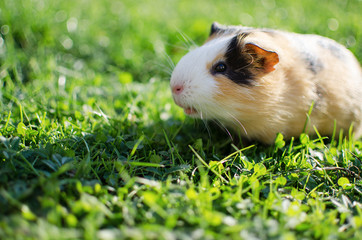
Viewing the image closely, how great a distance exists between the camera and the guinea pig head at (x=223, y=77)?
2.62 meters

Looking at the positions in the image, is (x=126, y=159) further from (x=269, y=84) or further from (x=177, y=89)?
(x=269, y=84)

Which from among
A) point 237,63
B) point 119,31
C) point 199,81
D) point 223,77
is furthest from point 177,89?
point 119,31

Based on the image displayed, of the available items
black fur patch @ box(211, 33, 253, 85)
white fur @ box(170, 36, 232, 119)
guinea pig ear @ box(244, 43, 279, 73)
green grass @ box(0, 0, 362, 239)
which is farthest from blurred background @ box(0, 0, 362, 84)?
guinea pig ear @ box(244, 43, 279, 73)

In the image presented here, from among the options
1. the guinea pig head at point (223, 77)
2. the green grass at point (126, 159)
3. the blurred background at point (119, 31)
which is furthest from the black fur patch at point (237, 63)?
the blurred background at point (119, 31)

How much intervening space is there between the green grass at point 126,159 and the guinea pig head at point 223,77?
0.37 m

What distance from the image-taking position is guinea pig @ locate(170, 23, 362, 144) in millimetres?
2650

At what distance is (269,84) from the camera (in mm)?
2744

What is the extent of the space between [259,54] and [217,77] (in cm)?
39

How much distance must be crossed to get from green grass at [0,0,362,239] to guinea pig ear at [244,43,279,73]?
2.08 ft

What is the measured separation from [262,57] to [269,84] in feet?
0.84

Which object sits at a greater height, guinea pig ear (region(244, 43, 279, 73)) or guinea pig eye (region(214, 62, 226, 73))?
guinea pig ear (region(244, 43, 279, 73))

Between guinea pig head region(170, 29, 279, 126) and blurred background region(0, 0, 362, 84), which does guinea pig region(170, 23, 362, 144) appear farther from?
blurred background region(0, 0, 362, 84)

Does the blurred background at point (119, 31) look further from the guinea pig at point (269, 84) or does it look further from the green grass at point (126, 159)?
the guinea pig at point (269, 84)

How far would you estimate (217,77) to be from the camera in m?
2.66
